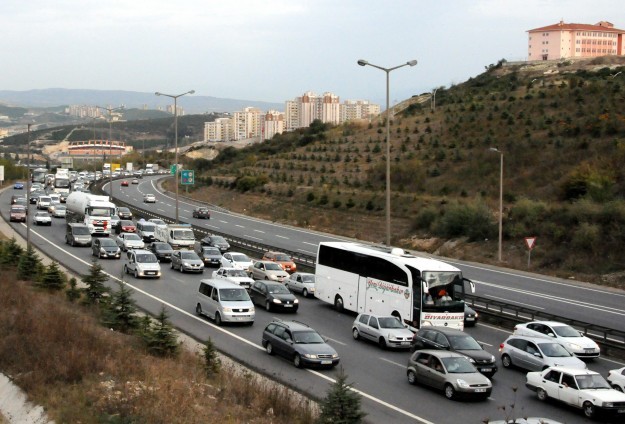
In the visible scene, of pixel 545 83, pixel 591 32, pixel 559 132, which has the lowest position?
pixel 559 132

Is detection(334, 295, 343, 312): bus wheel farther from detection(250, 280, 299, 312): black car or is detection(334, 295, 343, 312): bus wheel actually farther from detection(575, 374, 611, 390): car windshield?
detection(575, 374, 611, 390): car windshield

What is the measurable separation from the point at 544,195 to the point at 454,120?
115 ft

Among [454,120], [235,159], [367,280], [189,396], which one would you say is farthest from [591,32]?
[189,396]

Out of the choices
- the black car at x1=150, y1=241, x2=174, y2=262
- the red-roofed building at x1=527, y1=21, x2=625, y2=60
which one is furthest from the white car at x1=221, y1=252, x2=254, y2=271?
the red-roofed building at x1=527, y1=21, x2=625, y2=60

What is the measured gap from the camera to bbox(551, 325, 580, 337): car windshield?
938 inches

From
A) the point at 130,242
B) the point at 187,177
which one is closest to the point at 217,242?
the point at 130,242

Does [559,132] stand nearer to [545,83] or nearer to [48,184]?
[545,83]

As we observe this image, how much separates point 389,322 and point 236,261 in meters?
16.0

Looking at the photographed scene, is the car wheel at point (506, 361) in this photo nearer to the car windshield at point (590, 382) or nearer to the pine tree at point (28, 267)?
the car windshield at point (590, 382)

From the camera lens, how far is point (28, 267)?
3391 centimetres

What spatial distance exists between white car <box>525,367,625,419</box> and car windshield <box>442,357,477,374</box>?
164 cm

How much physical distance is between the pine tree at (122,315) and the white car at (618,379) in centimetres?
1369

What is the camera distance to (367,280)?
2836 cm

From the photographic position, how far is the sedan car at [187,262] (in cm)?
3866
